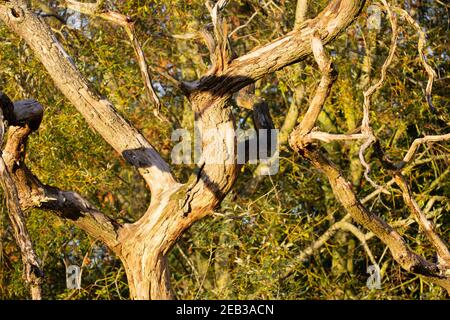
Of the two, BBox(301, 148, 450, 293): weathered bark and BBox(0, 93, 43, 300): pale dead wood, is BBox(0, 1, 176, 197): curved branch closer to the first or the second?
BBox(301, 148, 450, 293): weathered bark

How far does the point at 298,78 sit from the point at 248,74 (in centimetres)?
275

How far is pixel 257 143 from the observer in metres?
5.16

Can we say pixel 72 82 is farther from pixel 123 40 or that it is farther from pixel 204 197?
pixel 123 40

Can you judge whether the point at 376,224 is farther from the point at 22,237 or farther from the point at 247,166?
the point at 247,166

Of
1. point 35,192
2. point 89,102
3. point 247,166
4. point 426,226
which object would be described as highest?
point 89,102

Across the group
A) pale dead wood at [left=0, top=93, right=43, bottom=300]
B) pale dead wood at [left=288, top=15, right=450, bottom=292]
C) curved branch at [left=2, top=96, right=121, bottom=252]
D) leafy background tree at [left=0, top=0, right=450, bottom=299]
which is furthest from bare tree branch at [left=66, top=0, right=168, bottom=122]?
leafy background tree at [left=0, top=0, right=450, bottom=299]

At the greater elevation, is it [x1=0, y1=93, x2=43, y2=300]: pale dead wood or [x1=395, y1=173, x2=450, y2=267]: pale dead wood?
[x1=0, y1=93, x2=43, y2=300]: pale dead wood

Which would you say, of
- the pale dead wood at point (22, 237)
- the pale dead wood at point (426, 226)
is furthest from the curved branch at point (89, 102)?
the pale dead wood at point (22, 237)

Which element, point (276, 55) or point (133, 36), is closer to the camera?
point (276, 55)

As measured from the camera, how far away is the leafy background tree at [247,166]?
7105 millimetres

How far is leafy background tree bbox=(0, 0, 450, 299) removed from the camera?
23.3 feet

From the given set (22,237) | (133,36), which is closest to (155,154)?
(133,36)

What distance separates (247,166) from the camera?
7.95 m

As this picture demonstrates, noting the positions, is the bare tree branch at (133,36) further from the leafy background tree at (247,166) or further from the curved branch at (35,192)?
the leafy background tree at (247,166)
